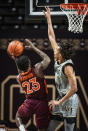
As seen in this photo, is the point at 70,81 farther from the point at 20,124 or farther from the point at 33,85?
the point at 20,124

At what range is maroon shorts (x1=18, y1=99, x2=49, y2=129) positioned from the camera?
15.1 feet

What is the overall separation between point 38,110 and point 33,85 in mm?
384

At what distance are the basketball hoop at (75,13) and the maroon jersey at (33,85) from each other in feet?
3.14

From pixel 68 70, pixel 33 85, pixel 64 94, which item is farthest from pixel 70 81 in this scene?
pixel 33 85

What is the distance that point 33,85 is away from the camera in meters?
4.64

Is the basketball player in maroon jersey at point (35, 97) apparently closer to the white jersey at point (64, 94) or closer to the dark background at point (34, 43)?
the white jersey at point (64, 94)

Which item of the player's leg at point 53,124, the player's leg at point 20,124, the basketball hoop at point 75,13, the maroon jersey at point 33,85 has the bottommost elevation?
the player's leg at point 20,124

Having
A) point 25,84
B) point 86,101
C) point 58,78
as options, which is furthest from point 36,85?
point 86,101

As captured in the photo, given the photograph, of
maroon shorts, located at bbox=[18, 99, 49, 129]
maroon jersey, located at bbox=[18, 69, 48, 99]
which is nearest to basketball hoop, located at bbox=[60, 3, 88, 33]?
maroon jersey, located at bbox=[18, 69, 48, 99]

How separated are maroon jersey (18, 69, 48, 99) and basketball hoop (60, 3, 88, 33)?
3.14 feet

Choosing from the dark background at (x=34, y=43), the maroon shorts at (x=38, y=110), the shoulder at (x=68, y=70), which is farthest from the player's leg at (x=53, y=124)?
the dark background at (x=34, y=43)

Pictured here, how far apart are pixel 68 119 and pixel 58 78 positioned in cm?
56

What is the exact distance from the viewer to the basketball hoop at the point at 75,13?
473cm

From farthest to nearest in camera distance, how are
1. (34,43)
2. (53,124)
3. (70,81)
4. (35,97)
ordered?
(34,43) → (35,97) → (53,124) → (70,81)
